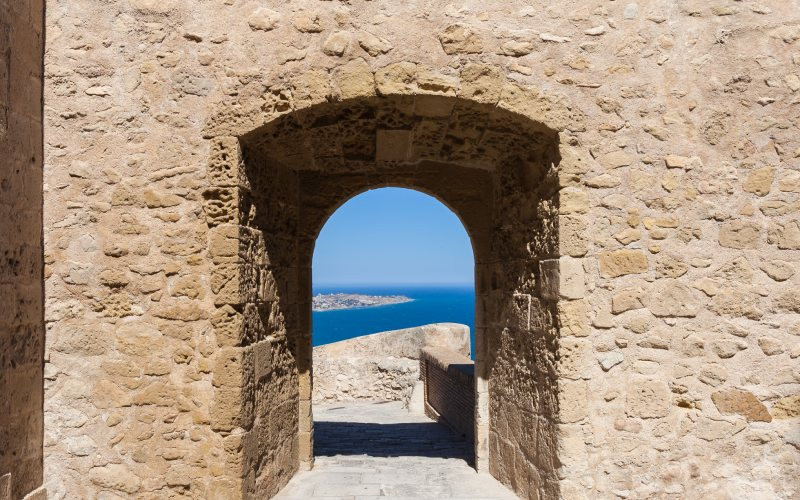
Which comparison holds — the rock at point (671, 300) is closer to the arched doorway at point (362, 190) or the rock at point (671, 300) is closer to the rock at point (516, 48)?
the arched doorway at point (362, 190)

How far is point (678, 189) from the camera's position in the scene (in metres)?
3.54

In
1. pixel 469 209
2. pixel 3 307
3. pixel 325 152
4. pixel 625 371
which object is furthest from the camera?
pixel 469 209

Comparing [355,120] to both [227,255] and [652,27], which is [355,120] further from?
[652,27]

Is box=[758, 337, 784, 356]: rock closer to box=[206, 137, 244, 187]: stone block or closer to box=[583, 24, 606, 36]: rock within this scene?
box=[583, 24, 606, 36]: rock

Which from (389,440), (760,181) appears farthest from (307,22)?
(389,440)

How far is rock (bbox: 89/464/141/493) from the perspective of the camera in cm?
351

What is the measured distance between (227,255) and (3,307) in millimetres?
1215

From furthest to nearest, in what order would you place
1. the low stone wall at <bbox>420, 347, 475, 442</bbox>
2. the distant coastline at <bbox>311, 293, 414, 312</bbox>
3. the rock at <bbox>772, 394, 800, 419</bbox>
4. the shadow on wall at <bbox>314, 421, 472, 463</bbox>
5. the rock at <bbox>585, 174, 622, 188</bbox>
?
the distant coastline at <bbox>311, 293, 414, 312</bbox>, the low stone wall at <bbox>420, 347, 475, 442</bbox>, the shadow on wall at <bbox>314, 421, 472, 463</bbox>, the rock at <bbox>585, 174, 622, 188</bbox>, the rock at <bbox>772, 394, 800, 419</bbox>

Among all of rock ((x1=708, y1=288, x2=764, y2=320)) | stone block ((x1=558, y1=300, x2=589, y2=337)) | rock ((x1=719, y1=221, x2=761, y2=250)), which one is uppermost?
rock ((x1=719, y1=221, x2=761, y2=250))

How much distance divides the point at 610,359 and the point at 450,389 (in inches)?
144

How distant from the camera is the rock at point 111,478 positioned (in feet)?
11.5

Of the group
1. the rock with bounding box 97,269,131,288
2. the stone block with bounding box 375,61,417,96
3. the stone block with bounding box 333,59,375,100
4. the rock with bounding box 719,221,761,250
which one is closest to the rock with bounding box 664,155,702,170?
the rock with bounding box 719,221,761,250

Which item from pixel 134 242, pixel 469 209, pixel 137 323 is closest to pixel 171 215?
pixel 134 242

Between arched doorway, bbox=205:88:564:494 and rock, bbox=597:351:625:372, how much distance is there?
0.29 m
